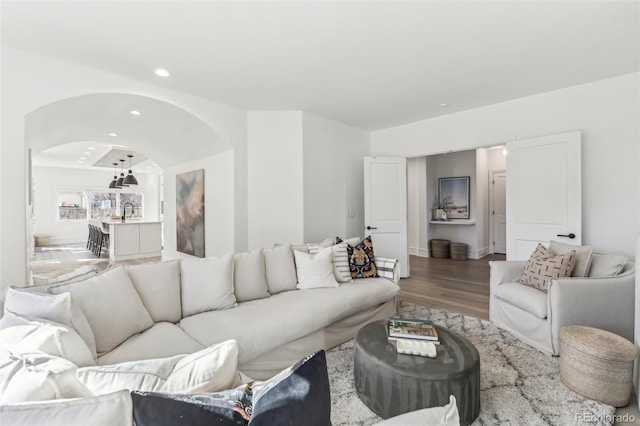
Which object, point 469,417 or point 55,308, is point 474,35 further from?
point 55,308

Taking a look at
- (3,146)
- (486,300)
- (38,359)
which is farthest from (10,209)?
(486,300)

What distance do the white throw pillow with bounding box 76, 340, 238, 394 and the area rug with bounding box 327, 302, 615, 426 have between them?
1.07 meters

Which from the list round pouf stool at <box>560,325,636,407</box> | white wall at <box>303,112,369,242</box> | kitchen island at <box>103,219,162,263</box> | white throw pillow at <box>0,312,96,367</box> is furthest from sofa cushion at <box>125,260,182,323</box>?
kitchen island at <box>103,219,162,263</box>

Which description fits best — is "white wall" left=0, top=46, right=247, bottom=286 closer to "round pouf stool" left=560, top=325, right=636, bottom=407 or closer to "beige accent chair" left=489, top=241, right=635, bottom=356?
"round pouf stool" left=560, top=325, right=636, bottom=407

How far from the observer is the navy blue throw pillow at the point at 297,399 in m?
0.67

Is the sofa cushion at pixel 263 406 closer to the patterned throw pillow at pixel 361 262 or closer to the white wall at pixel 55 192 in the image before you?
the patterned throw pillow at pixel 361 262

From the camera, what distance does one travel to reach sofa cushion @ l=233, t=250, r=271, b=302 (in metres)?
2.49

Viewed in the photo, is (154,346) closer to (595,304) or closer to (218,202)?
(218,202)

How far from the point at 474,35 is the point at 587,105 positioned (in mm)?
2107

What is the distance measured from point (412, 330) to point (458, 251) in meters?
5.24

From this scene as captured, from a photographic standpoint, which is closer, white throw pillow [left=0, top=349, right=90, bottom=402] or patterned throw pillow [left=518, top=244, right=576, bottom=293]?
white throw pillow [left=0, top=349, right=90, bottom=402]

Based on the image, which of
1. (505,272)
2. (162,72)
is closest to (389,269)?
(505,272)

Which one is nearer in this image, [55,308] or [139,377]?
[139,377]

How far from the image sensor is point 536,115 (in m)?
3.72
